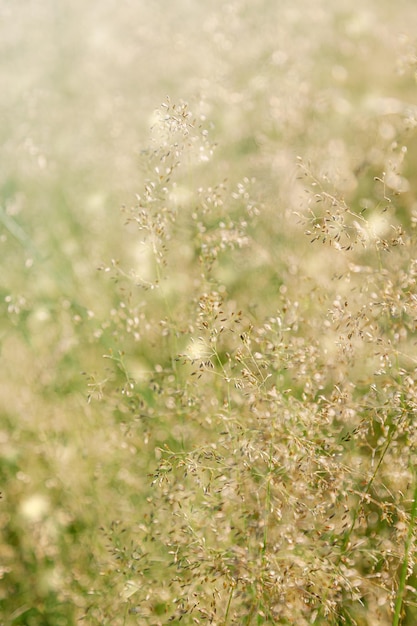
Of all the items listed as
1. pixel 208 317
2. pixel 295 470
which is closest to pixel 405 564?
pixel 295 470

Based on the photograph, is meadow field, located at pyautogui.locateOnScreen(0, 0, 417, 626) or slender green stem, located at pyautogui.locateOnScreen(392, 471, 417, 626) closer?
slender green stem, located at pyautogui.locateOnScreen(392, 471, 417, 626)

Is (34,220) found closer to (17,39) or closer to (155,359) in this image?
(155,359)

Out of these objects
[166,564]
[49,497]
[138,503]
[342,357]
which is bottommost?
[49,497]

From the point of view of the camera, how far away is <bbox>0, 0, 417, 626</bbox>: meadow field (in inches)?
59.7

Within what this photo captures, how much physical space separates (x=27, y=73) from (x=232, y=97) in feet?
7.14

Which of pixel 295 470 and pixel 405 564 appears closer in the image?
pixel 405 564

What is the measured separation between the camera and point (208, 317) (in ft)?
5.11

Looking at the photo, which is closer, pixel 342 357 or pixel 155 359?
pixel 342 357

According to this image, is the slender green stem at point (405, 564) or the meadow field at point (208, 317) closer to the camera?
the slender green stem at point (405, 564)

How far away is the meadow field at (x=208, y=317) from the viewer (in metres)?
1.52

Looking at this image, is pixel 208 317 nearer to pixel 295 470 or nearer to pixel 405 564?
pixel 295 470

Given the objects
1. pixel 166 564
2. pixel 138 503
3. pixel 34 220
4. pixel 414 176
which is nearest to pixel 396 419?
pixel 166 564

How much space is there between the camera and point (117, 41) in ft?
16.3

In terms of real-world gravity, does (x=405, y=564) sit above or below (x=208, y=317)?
below
